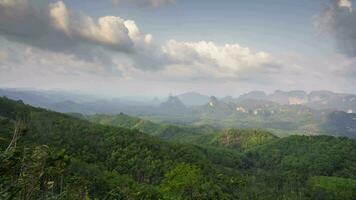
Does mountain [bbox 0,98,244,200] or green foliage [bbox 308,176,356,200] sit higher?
mountain [bbox 0,98,244,200]

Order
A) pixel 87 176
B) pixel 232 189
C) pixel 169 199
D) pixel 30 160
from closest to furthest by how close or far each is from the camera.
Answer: pixel 30 160 < pixel 169 199 < pixel 87 176 < pixel 232 189

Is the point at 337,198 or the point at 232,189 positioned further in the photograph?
the point at 337,198

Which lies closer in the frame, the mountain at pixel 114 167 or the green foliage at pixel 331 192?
the mountain at pixel 114 167

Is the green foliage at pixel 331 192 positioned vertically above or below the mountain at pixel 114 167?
below

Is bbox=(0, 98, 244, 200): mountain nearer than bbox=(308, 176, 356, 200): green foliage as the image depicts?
Yes

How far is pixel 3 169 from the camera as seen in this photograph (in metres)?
11.5

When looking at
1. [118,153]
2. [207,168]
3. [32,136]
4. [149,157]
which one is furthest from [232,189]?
[32,136]

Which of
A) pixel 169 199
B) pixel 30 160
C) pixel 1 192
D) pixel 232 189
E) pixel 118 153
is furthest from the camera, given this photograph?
pixel 118 153

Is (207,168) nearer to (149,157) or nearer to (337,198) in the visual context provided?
(149,157)

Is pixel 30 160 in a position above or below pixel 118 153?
above

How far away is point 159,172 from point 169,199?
7552cm

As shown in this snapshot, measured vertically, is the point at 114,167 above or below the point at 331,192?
above

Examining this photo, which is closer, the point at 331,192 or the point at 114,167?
the point at 114,167

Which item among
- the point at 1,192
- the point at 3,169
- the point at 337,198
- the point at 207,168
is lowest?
the point at 337,198
